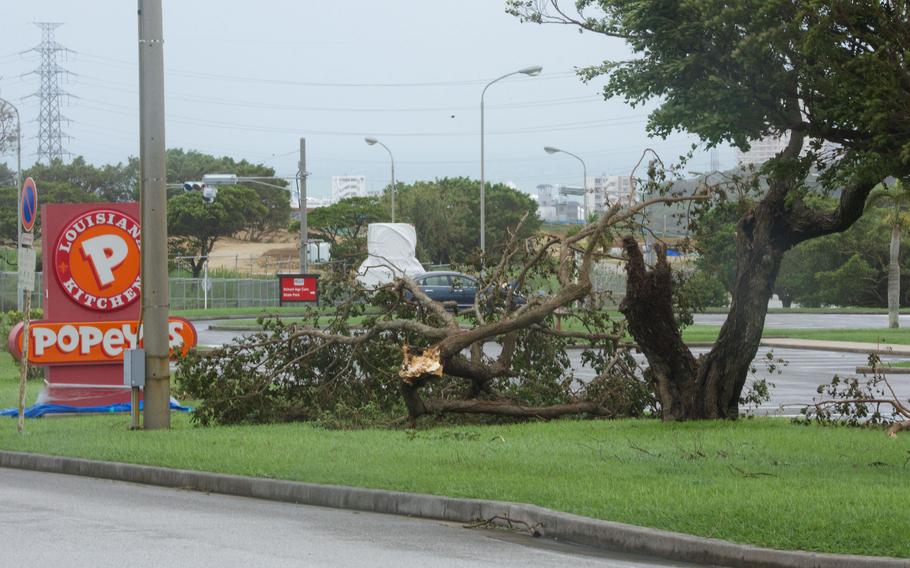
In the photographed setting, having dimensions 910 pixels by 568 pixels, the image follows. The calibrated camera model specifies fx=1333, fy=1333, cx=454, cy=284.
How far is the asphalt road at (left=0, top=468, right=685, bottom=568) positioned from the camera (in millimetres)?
8500

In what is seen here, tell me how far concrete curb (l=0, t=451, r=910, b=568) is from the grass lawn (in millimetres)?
181

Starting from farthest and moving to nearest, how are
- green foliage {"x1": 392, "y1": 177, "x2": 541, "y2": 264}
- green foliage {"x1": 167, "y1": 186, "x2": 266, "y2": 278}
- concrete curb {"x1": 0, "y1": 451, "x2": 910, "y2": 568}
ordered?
green foliage {"x1": 167, "y1": 186, "x2": 266, "y2": 278}
green foliage {"x1": 392, "y1": 177, "x2": 541, "y2": 264}
concrete curb {"x1": 0, "y1": 451, "x2": 910, "y2": 568}

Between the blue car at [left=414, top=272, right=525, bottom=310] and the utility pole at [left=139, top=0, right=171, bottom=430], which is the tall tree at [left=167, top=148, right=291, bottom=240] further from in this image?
the utility pole at [left=139, top=0, right=171, bottom=430]

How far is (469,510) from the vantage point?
401 inches

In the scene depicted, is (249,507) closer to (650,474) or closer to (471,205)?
(650,474)

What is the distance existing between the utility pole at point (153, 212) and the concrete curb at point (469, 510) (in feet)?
7.49

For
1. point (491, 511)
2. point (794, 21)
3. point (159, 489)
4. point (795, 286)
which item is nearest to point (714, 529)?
point (491, 511)

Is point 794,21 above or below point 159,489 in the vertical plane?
above

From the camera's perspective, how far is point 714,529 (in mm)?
8789

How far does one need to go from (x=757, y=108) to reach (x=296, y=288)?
46.3m

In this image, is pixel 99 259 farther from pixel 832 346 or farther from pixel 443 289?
pixel 443 289

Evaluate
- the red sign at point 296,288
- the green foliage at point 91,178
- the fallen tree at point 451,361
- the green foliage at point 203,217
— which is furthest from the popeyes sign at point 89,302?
the green foliage at point 91,178

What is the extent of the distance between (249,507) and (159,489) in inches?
64.9

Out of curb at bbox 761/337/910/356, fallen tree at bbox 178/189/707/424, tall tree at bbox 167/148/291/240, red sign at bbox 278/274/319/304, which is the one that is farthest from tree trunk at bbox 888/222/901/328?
tall tree at bbox 167/148/291/240
